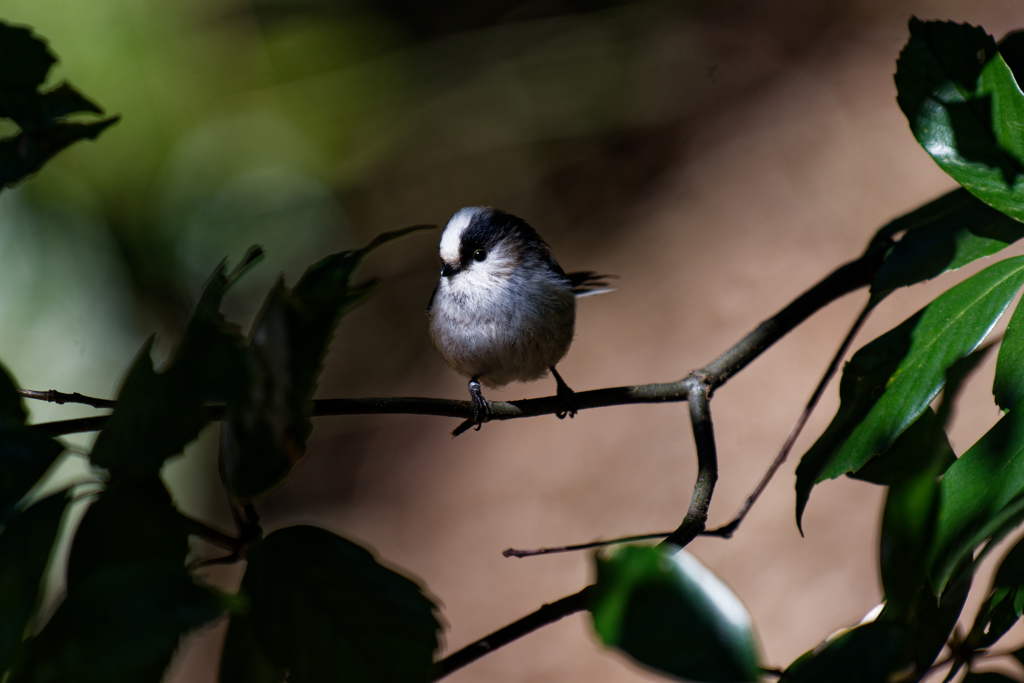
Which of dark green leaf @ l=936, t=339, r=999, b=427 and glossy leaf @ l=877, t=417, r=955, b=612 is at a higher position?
dark green leaf @ l=936, t=339, r=999, b=427

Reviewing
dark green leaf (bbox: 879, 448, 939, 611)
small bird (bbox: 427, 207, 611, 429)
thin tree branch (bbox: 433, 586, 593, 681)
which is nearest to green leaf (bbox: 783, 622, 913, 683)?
dark green leaf (bbox: 879, 448, 939, 611)

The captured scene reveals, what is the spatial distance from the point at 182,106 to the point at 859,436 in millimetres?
2936

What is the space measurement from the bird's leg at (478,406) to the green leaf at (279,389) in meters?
0.40

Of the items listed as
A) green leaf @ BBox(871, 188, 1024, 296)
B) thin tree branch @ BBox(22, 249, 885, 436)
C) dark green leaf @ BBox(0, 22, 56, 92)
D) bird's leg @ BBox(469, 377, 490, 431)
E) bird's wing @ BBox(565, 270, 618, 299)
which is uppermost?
dark green leaf @ BBox(0, 22, 56, 92)

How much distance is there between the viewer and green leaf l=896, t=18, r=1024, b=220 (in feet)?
2.12

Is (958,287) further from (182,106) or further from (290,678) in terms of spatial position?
(182,106)

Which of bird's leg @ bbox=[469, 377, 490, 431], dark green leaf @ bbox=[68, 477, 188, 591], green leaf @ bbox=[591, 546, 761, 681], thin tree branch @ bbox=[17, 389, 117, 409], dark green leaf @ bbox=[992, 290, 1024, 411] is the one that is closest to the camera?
green leaf @ bbox=[591, 546, 761, 681]

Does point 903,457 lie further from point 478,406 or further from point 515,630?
point 478,406

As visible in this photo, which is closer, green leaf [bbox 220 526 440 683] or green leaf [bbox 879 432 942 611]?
green leaf [bbox 879 432 942 611]

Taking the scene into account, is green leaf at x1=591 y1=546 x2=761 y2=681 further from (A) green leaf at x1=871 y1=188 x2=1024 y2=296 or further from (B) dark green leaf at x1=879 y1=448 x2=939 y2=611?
(A) green leaf at x1=871 y1=188 x2=1024 y2=296

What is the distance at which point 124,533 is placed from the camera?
1.50 ft

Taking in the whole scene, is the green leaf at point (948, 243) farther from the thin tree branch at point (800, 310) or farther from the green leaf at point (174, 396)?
the green leaf at point (174, 396)

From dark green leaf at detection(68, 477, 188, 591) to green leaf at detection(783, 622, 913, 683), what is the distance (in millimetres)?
376

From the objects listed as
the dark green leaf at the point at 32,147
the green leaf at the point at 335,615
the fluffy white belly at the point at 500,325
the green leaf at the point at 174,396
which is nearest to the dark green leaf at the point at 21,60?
the dark green leaf at the point at 32,147
